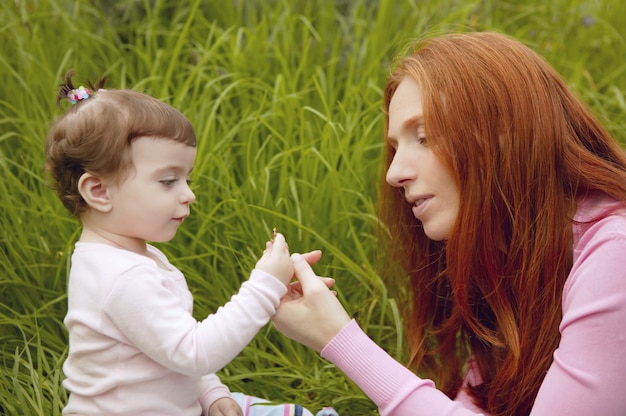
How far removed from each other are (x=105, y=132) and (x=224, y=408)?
2.16 ft

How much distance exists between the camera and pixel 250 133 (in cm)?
280

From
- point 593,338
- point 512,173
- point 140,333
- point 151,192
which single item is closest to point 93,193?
point 151,192

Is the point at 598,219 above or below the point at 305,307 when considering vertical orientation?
above

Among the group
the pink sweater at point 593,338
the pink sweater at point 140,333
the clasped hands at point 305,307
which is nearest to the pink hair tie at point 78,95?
the pink sweater at point 140,333

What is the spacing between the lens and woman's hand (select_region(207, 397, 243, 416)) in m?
1.90

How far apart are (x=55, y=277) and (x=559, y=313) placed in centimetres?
145

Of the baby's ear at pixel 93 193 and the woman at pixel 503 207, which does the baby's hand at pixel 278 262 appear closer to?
the woman at pixel 503 207

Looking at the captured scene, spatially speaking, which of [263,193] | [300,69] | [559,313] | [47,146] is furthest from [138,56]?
[559,313]

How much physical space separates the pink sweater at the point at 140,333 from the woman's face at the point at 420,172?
1.17 feet

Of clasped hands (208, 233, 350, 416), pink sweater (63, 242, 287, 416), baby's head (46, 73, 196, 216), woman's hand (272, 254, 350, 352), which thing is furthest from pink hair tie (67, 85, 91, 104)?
woman's hand (272, 254, 350, 352)

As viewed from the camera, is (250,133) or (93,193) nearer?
(93,193)

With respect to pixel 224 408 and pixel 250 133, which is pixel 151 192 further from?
pixel 250 133

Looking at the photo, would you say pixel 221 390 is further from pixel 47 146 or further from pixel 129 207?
pixel 47 146

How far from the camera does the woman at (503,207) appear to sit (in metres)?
1.77
